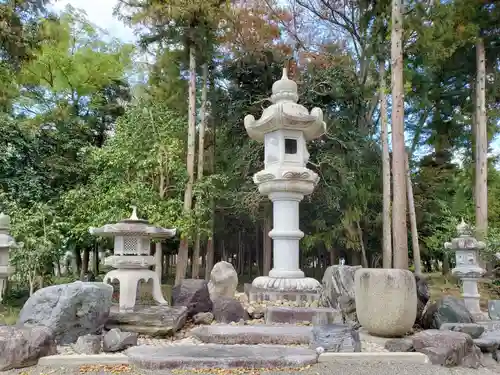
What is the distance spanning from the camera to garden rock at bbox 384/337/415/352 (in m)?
4.86

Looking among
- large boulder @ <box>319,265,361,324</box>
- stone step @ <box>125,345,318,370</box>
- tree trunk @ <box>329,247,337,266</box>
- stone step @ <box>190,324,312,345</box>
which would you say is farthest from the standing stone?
tree trunk @ <box>329,247,337,266</box>

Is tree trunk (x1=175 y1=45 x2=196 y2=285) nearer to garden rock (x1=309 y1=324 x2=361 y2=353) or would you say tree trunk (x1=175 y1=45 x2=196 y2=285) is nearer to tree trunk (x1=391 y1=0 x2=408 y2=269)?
tree trunk (x1=391 y1=0 x2=408 y2=269)

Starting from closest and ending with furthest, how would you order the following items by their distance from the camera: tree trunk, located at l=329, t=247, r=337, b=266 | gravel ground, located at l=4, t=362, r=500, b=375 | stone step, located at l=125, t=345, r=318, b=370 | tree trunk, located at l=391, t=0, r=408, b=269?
gravel ground, located at l=4, t=362, r=500, b=375 → stone step, located at l=125, t=345, r=318, b=370 → tree trunk, located at l=391, t=0, r=408, b=269 → tree trunk, located at l=329, t=247, r=337, b=266

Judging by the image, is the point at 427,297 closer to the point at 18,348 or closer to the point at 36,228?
the point at 18,348

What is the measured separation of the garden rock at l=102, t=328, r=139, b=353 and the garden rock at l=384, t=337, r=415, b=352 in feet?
9.60

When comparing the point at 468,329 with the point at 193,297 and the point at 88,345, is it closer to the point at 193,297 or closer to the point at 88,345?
the point at 193,297

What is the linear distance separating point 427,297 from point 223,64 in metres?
10.7

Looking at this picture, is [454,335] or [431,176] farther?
[431,176]

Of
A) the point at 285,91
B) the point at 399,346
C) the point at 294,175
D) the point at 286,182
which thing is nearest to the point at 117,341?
the point at 399,346

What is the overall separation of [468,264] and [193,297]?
5543mm

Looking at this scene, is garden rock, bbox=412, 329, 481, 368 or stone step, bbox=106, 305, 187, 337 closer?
garden rock, bbox=412, 329, 481, 368

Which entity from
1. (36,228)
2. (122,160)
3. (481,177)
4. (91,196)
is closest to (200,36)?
(122,160)

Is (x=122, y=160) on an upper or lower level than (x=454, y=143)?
lower

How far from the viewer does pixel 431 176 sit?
1645 cm
